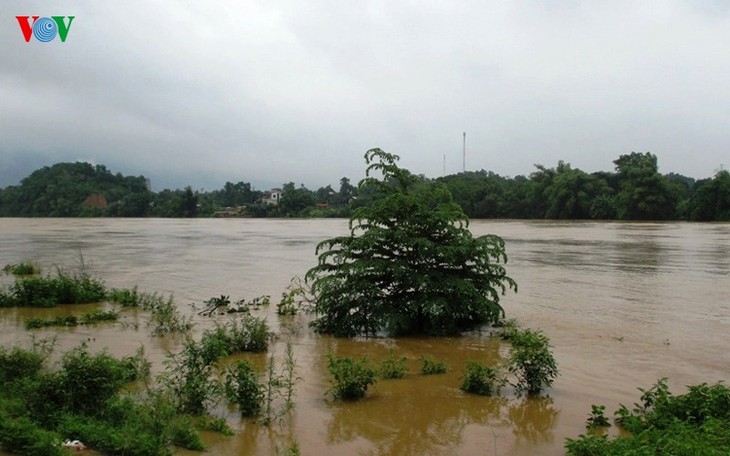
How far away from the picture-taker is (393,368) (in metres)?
7.79

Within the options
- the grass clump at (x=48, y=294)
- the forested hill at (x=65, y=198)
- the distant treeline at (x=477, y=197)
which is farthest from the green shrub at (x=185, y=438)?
the forested hill at (x=65, y=198)

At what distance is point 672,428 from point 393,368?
11.3 feet

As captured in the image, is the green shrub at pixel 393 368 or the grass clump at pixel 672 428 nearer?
the grass clump at pixel 672 428

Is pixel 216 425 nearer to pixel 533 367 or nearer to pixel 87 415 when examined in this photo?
pixel 87 415

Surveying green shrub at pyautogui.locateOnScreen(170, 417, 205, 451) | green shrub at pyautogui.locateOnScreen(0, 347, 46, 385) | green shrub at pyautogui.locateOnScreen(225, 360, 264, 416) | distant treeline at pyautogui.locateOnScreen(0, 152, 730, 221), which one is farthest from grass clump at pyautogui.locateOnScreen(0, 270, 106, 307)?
distant treeline at pyautogui.locateOnScreen(0, 152, 730, 221)

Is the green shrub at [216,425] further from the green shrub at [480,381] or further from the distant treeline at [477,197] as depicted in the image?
the distant treeline at [477,197]

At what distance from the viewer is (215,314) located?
1241cm

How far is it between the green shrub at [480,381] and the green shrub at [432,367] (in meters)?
0.67

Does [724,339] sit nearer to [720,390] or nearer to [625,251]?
[720,390]

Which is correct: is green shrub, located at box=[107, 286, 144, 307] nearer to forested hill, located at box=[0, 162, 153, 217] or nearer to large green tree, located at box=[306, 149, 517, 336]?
large green tree, located at box=[306, 149, 517, 336]

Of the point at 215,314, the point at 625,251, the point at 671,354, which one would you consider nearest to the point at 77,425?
the point at 215,314

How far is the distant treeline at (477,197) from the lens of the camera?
72.7 meters

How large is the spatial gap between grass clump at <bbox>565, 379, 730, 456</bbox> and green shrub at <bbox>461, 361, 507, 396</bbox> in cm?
143

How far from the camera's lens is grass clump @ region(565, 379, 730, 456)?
455cm
